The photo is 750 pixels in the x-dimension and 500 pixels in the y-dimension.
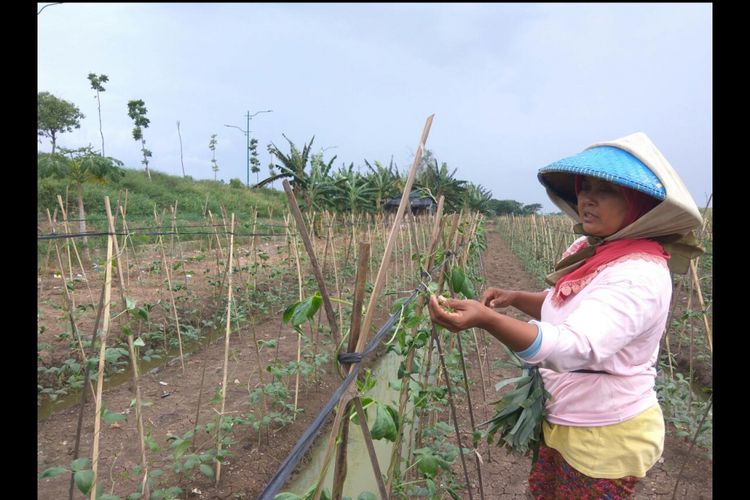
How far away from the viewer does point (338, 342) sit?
99 cm

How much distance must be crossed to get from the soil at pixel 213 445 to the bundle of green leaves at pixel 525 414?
1.28 meters

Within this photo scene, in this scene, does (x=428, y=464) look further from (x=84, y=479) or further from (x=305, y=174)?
(x=305, y=174)

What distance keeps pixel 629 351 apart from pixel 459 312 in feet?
1.85

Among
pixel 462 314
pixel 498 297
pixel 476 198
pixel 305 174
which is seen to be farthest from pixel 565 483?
pixel 476 198

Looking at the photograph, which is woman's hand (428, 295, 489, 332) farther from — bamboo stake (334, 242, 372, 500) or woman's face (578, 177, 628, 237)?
woman's face (578, 177, 628, 237)

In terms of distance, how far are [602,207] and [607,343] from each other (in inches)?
17.6

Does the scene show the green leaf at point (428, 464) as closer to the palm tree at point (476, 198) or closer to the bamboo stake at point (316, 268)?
the bamboo stake at point (316, 268)

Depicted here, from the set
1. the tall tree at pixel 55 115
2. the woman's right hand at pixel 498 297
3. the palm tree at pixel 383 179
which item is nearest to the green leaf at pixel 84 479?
the woman's right hand at pixel 498 297

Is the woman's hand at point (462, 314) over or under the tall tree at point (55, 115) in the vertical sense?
under

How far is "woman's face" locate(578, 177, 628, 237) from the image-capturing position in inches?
47.3

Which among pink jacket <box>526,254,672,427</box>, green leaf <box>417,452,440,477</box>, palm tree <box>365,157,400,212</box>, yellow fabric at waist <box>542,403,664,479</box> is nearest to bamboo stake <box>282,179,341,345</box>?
pink jacket <box>526,254,672,427</box>

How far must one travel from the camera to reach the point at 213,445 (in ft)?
10.0

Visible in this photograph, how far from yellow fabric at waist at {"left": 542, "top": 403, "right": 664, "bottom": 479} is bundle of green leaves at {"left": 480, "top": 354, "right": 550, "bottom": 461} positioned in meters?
0.17

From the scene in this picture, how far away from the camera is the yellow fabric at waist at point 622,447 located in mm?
1253
